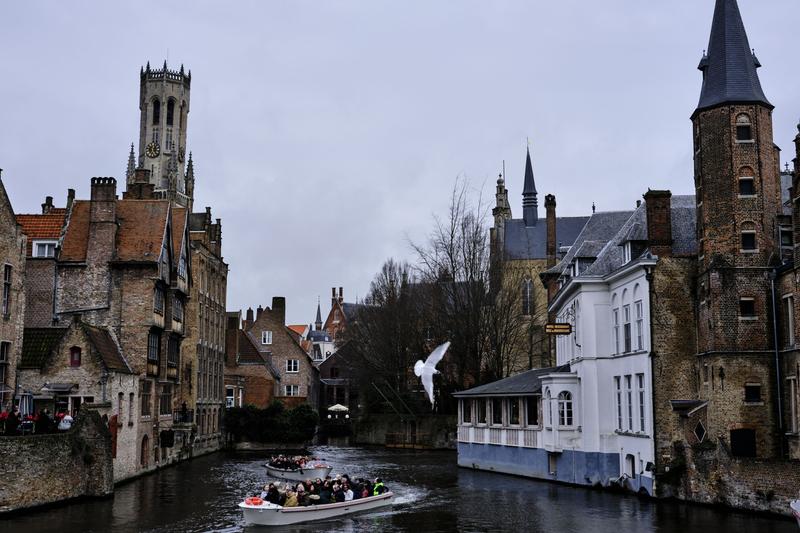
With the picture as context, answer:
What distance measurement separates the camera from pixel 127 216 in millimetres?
45031

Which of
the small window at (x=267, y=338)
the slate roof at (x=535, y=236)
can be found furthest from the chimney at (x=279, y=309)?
the slate roof at (x=535, y=236)

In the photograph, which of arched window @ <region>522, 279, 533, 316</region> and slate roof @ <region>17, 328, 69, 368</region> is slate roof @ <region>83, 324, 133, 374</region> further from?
arched window @ <region>522, 279, 533, 316</region>

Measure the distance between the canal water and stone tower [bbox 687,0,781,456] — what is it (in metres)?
4.62

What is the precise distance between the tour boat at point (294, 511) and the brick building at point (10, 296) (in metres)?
13.6

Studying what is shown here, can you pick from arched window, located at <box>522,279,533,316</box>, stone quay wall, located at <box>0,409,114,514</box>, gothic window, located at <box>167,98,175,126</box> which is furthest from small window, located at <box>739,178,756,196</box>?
gothic window, located at <box>167,98,175,126</box>

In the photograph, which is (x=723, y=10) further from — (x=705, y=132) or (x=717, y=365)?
(x=717, y=365)

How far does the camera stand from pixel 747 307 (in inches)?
1237

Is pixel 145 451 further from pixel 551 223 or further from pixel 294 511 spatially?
pixel 551 223

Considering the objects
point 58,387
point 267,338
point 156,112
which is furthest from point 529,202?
point 156,112

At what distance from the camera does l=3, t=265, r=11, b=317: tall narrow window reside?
3441 cm

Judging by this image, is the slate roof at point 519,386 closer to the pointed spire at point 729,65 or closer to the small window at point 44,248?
the pointed spire at point 729,65

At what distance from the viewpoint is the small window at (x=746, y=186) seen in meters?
32.1

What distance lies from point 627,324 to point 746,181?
7381 mm

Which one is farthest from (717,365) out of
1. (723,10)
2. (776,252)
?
(723,10)
